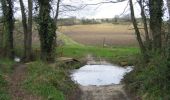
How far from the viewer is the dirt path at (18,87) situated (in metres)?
19.0

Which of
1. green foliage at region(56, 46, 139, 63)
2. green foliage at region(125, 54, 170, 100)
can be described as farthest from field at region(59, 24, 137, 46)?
green foliage at region(125, 54, 170, 100)

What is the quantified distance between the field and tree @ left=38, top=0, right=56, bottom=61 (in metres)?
27.1

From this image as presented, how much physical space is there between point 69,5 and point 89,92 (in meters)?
22.5

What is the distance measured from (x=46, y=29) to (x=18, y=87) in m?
10.7

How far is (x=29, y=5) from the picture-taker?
34.8 m

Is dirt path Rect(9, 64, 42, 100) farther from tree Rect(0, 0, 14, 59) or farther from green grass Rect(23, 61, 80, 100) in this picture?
tree Rect(0, 0, 14, 59)

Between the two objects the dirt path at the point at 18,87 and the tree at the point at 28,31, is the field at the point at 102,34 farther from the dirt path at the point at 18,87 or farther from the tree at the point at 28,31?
the dirt path at the point at 18,87

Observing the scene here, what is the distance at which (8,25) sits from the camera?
36.7 m

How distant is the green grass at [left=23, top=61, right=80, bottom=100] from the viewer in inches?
789

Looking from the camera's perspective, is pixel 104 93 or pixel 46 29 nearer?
pixel 104 93

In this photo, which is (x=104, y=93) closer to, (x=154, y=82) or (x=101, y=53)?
(x=154, y=82)

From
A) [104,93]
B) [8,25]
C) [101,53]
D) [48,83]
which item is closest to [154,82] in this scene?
[104,93]

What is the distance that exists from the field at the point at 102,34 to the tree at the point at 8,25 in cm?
2139

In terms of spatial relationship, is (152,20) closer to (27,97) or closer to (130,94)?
(130,94)
